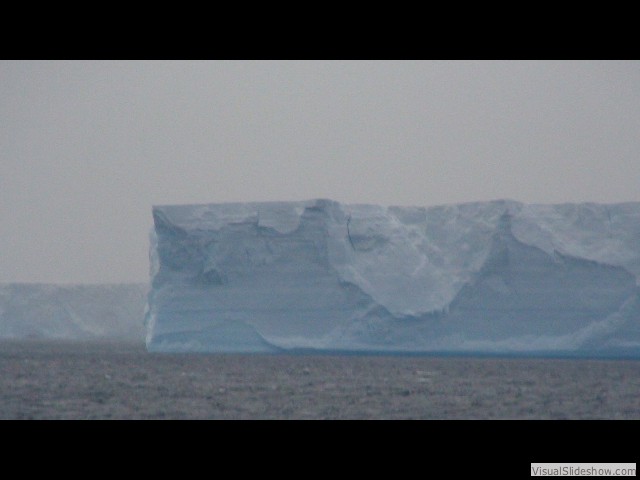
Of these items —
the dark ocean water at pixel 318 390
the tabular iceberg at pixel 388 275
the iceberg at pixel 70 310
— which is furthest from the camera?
the iceberg at pixel 70 310

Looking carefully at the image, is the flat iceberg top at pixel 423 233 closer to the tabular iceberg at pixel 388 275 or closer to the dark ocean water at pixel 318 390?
the tabular iceberg at pixel 388 275

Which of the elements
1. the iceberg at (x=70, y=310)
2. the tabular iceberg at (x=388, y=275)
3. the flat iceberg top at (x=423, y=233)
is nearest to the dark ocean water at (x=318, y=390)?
the tabular iceberg at (x=388, y=275)

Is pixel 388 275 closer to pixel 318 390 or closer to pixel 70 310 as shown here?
pixel 318 390

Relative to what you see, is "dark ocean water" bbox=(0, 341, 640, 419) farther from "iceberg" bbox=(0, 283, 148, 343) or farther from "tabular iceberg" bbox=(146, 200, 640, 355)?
"iceberg" bbox=(0, 283, 148, 343)

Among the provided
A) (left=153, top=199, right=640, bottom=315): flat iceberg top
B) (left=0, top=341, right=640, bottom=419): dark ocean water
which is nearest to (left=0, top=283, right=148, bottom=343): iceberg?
(left=0, top=341, right=640, bottom=419): dark ocean water
